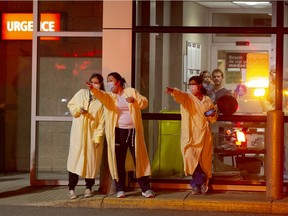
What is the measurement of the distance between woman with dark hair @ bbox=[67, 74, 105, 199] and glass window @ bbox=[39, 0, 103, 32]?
2.28 m

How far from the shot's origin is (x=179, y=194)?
11.0 metres

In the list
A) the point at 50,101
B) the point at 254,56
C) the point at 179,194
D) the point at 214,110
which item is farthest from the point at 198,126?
the point at 50,101

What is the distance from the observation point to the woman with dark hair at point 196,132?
35.4ft

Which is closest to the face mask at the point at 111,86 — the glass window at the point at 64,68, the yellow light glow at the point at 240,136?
the glass window at the point at 64,68

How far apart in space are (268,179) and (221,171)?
1.31m

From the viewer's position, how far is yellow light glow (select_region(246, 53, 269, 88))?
11766 mm

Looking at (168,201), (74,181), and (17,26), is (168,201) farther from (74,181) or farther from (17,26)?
(17,26)

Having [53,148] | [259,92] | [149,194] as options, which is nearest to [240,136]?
[259,92]

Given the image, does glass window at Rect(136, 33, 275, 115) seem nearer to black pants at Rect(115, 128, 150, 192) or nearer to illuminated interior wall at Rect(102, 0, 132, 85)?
illuminated interior wall at Rect(102, 0, 132, 85)

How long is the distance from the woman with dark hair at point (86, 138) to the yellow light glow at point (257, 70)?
2590 millimetres

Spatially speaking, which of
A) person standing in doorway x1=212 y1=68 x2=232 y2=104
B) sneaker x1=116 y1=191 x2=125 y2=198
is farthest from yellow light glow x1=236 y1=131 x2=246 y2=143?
sneaker x1=116 y1=191 x2=125 y2=198

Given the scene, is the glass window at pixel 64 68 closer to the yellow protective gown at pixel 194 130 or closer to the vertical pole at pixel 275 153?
the yellow protective gown at pixel 194 130

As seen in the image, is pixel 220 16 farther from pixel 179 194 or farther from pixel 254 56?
pixel 179 194

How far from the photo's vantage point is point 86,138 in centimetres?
1078
